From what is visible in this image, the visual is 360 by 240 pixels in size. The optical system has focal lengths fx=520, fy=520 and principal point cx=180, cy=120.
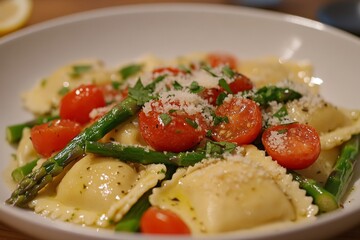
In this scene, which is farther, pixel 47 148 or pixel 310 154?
pixel 47 148

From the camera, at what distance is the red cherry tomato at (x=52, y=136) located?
4.55 metres

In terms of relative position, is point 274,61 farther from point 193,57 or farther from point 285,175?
point 285,175

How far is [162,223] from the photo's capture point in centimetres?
338

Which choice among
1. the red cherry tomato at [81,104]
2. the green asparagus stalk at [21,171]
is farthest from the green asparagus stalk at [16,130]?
the green asparagus stalk at [21,171]

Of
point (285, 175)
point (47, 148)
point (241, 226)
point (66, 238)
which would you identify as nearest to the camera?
point (66, 238)

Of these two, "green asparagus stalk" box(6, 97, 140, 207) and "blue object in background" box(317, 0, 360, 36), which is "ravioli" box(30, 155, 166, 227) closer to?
"green asparagus stalk" box(6, 97, 140, 207)

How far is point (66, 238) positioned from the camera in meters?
3.20

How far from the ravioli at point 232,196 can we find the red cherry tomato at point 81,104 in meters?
1.33

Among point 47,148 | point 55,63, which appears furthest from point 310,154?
point 55,63

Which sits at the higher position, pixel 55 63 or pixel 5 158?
pixel 55 63

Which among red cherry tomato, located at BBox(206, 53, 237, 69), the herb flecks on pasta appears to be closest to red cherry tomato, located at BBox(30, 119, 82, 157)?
the herb flecks on pasta

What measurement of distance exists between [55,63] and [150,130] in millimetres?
2535

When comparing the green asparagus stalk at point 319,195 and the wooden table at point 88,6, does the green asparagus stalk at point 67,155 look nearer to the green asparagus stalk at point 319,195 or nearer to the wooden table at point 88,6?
the green asparagus stalk at point 319,195

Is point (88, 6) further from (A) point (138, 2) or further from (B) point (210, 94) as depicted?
(B) point (210, 94)
